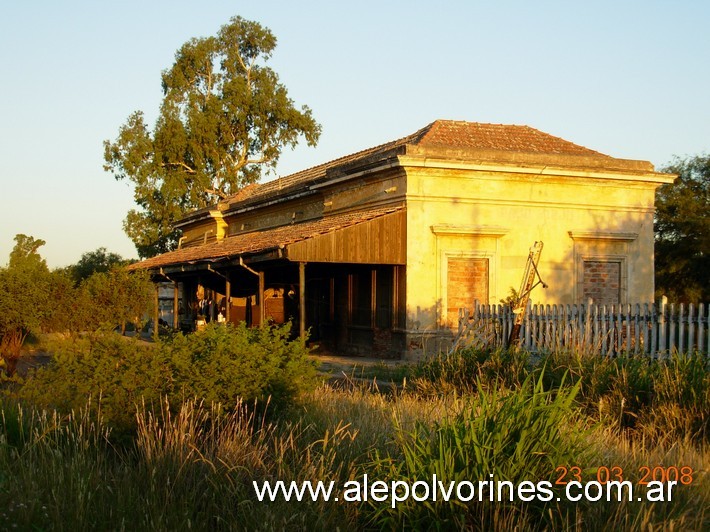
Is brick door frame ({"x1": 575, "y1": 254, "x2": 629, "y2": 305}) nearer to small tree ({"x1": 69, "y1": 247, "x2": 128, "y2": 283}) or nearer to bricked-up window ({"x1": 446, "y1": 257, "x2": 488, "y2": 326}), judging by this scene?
bricked-up window ({"x1": 446, "y1": 257, "x2": 488, "y2": 326})

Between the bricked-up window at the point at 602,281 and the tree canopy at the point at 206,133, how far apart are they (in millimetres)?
25039

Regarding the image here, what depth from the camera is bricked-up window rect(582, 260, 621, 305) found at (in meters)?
22.6

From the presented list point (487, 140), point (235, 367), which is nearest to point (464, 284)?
point (487, 140)

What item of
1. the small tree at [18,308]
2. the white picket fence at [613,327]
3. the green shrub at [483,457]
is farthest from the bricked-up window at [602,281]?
the green shrub at [483,457]

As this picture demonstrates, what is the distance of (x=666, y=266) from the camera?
38.8 meters

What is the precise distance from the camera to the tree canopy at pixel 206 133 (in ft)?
141

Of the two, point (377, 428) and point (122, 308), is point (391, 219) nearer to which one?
point (122, 308)

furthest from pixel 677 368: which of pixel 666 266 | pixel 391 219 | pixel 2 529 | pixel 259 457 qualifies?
pixel 666 266

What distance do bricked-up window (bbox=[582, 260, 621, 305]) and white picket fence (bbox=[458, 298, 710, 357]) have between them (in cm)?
680

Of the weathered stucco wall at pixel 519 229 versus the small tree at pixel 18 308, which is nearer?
the small tree at pixel 18 308

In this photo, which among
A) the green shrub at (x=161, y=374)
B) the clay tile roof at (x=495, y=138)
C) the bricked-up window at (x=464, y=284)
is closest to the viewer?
the green shrub at (x=161, y=374)

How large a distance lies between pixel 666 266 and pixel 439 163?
71.7ft

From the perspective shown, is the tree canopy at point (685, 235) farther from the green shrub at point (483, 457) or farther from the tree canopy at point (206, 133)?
the green shrub at point (483, 457)

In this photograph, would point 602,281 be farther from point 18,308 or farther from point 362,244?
point 18,308
